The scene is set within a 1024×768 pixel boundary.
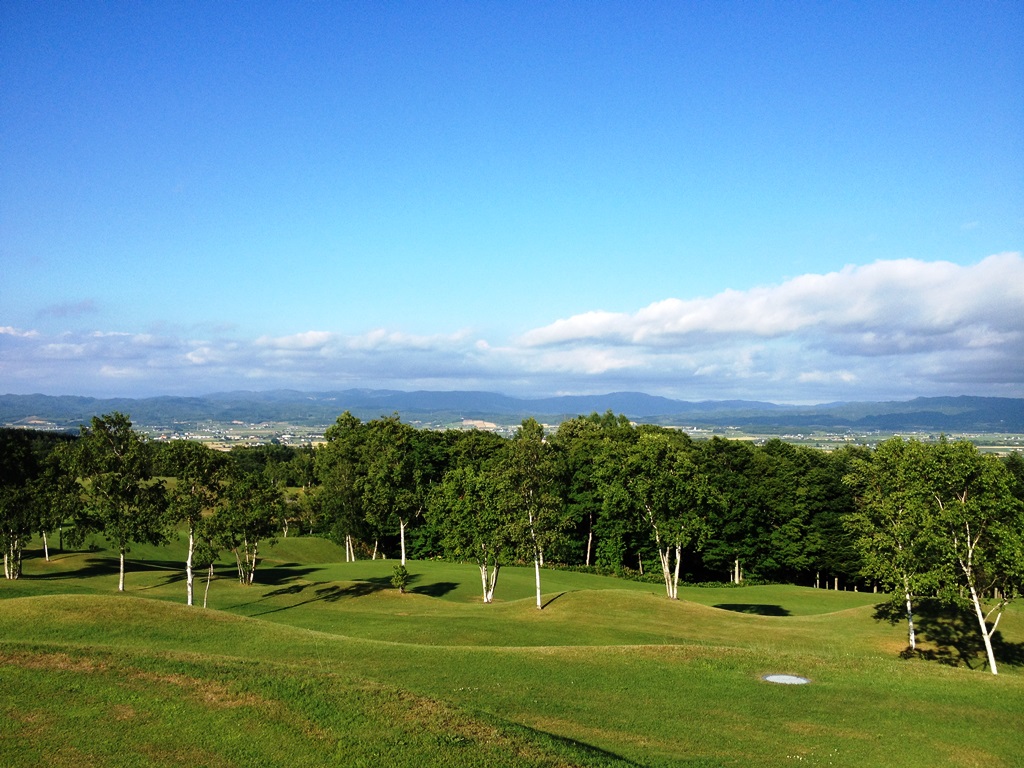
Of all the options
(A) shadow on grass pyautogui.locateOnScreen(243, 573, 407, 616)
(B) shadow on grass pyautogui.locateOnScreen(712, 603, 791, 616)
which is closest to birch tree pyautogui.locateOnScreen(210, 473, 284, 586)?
(A) shadow on grass pyautogui.locateOnScreen(243, 573, 407, 616)

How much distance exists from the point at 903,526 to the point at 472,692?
92.7ft

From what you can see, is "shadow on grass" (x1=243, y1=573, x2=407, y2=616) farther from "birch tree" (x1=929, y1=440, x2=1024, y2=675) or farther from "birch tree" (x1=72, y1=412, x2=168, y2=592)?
"birch tree" (x1=929, y1=440, x2=1024, y2=675)

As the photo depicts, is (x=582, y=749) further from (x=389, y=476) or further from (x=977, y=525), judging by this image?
(x=389, y=476)

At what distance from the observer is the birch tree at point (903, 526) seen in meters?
38.1

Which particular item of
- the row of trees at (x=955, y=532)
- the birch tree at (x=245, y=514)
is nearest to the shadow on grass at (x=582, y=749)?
the row of trees at (x=955, y=532)

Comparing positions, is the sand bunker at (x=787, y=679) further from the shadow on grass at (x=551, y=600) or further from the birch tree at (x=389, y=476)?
the birch tree at (x=389, y=476)

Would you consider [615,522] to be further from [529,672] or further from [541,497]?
[529,672]

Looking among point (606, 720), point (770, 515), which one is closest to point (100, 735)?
point (606, 720)

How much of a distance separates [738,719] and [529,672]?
870 centimetres

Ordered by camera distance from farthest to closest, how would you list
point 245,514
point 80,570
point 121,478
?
point 80,570
point 121,478
point 245,514

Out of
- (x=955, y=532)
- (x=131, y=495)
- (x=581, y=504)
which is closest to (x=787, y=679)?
(x=955, y=532)

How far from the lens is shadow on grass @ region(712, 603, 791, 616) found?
66.8 meters

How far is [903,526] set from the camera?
3975cm

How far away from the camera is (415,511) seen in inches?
3497
